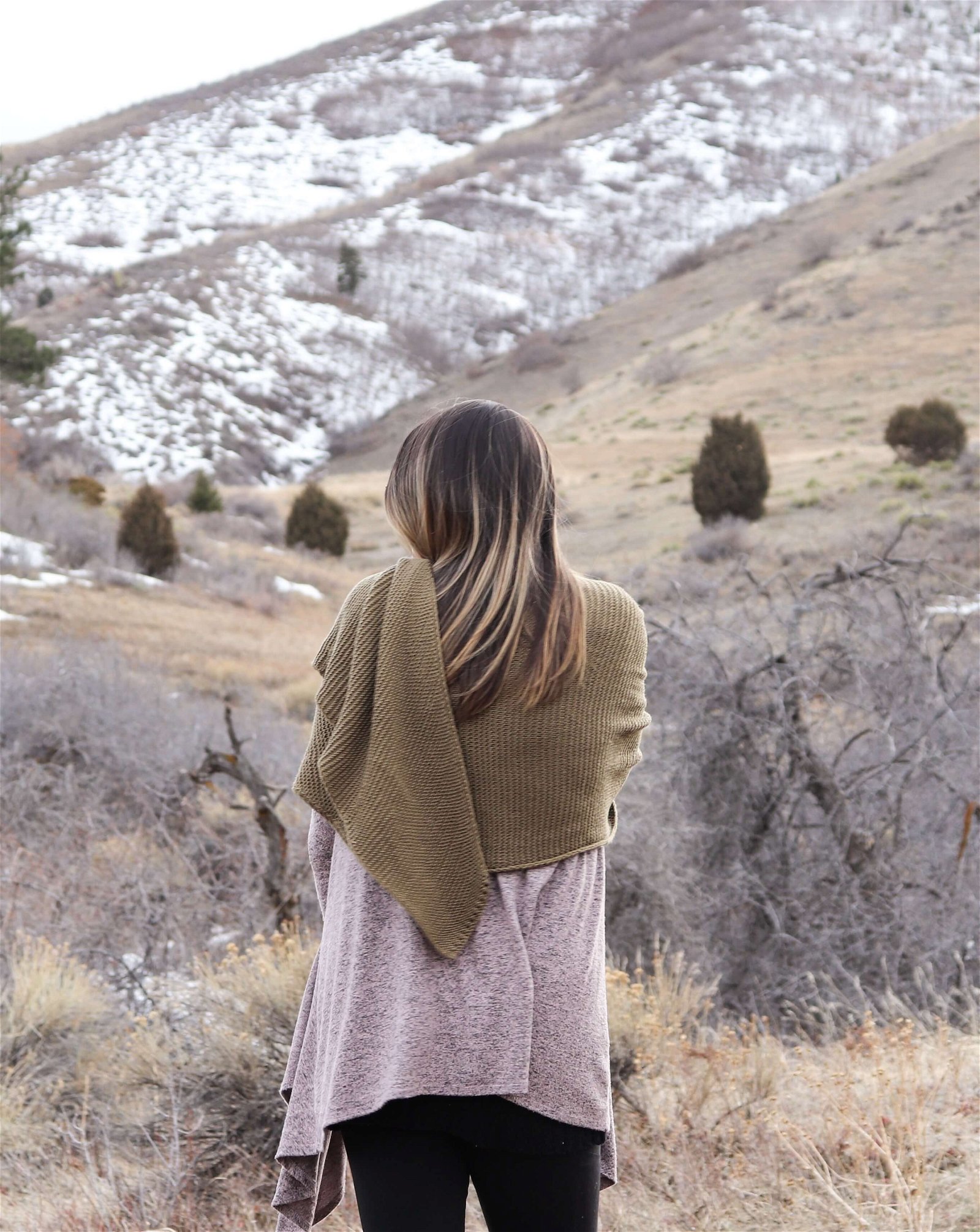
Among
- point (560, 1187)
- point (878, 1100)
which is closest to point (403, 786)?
point (560, 1187)

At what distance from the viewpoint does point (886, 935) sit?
509cm

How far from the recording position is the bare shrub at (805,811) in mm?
5180

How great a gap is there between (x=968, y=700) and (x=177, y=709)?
611 centimetres

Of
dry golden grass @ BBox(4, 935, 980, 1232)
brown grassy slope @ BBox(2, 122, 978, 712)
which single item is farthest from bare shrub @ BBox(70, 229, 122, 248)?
dry golden grass @ BBox(4, 935, 980, 1232)

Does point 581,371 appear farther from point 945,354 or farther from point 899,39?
point 899,39

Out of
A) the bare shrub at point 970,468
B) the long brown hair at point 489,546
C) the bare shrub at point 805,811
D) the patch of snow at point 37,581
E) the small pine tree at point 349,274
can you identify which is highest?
the small pine tree at point 349,274

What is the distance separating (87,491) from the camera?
21625 mm

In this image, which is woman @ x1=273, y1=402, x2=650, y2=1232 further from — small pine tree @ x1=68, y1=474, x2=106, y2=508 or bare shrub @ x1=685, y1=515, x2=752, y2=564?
small pine tree @ x1=68, y1=474, x2=106, y2=508

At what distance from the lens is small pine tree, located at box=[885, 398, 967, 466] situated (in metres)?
21.9

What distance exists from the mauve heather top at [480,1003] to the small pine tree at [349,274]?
6017 centimetres

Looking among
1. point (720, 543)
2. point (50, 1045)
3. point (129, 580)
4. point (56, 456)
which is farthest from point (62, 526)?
point (50, 1045)

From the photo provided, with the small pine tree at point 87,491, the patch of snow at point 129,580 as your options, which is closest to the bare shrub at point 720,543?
the patch of snow at point 129,580

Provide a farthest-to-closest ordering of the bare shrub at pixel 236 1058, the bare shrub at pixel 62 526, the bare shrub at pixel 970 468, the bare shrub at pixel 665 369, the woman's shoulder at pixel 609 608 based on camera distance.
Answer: the bare shrub at pixel 665 369, the bare shrub at pixel 970 468, the bare shrub at pixel 62 526, the bare shrub at pixel 236 1058, the woman's shoulder at pixel 609 608

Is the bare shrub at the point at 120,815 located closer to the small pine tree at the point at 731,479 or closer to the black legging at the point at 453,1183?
the black legging at the point at 453,1183
